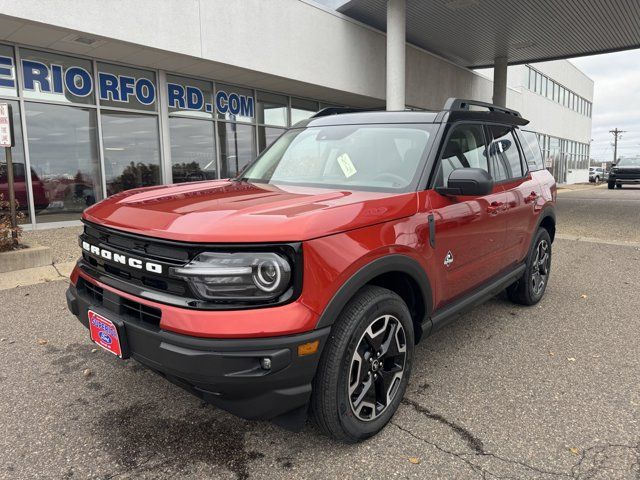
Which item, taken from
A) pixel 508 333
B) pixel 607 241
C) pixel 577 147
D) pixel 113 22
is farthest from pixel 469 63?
pixel 577 147

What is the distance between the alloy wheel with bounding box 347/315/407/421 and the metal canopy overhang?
1280 cm

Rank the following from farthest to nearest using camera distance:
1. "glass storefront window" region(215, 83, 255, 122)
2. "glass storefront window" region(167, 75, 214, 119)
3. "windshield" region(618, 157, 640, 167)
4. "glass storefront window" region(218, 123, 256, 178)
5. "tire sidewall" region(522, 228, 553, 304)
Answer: "windshield" region(618, 157, 640, 167)
"glass storefront window" region(218, 123, 256, 178)
"glass storefront window" region(215, 83, 255, 122)
"glass storefront window" region(167, 75, 214, 119)
"tire sidewall" region(522, 228, 553, 304)

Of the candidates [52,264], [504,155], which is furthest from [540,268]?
[52,264]

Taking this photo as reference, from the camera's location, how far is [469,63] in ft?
70.1

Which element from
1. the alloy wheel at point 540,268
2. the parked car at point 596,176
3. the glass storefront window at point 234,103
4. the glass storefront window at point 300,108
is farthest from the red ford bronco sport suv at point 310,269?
A: the parked car at point 596,176

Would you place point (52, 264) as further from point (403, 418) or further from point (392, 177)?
point (403, 418)

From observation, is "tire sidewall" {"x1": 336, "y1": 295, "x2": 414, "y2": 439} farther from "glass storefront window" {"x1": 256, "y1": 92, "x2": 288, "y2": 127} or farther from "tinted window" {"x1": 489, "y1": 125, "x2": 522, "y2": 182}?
"glass storefront window" {"x1": 256, "y1": 92, "x2": 288, "y2": 127}

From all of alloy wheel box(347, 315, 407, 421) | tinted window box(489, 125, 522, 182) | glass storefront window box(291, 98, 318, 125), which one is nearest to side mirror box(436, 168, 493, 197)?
alloy wheel box(347, 315, 407, 421)

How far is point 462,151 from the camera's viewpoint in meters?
3.32

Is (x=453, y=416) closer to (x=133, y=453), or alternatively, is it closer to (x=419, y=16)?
(x=133, y=453)

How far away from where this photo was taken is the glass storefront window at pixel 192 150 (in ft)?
37.6

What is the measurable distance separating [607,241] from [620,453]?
24.2ft

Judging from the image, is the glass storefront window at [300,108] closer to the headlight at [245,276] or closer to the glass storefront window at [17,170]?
the glass storefront window at [17,170]

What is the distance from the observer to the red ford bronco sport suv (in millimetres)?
2006
